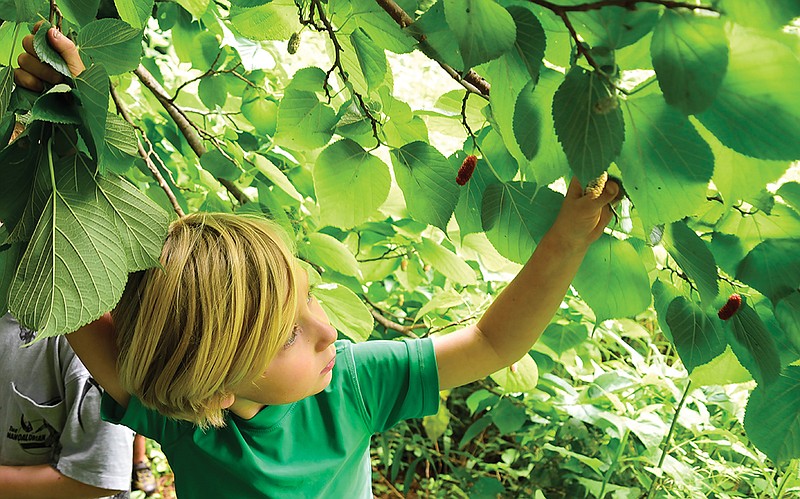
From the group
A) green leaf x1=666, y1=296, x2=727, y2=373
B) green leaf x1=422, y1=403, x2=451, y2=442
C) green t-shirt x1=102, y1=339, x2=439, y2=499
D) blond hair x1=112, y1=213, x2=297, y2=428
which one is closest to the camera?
green leaf x1=666, y1=296, x2=727, y2=373

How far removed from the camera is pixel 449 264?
104 centimetres

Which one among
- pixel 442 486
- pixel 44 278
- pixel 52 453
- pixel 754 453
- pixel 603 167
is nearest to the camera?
pixel 603 167

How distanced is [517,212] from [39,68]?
347mm

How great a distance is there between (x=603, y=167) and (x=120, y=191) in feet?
1.03

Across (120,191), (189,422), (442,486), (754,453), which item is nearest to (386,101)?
(120,191)

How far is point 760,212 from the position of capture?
1.45ft

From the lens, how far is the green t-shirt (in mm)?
805

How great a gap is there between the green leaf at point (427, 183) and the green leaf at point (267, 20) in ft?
0.59

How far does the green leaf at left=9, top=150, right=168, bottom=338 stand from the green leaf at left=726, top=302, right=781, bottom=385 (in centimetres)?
38

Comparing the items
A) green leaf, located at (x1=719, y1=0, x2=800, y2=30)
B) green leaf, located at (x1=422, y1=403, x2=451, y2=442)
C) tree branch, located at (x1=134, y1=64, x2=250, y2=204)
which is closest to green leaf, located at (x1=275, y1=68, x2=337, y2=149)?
tree branch, located at (x1=134, y1=64, x2=250, y2=204)

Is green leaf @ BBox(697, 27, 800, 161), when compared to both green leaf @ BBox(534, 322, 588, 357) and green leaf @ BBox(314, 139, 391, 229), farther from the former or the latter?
green leaf @ BBox(534, 322, 588, 357)

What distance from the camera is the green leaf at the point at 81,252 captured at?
0.42 m

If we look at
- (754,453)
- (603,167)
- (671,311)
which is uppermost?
(603,167)

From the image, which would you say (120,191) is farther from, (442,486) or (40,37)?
(442,486)
